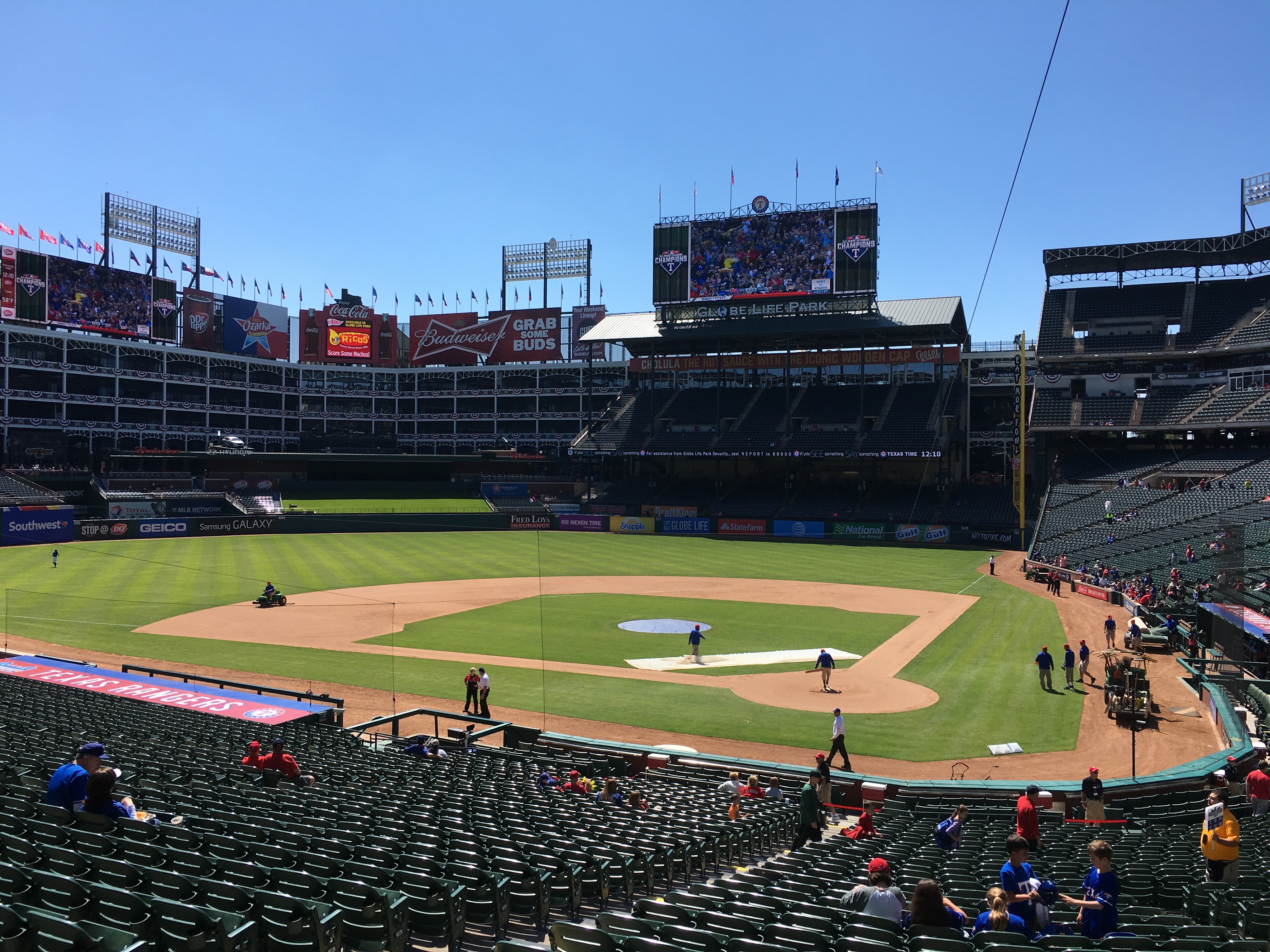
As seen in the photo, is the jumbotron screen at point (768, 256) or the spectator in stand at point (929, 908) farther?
the jumbotron screen at point (768, 256)

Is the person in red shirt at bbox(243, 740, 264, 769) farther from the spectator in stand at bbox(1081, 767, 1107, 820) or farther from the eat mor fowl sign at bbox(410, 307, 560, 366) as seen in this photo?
the eat mor fowl sign at bbox(410, 307, 560, 366)

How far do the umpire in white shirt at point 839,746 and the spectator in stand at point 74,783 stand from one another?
1353cm

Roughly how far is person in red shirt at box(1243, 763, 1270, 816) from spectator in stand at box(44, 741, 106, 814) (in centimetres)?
1656

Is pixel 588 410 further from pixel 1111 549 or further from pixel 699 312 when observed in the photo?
pixel 1111 549

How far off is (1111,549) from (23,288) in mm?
91662

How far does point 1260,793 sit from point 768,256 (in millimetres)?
67194

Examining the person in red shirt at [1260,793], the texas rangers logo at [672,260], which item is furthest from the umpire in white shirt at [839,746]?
the texas rangers logo at [672,260]

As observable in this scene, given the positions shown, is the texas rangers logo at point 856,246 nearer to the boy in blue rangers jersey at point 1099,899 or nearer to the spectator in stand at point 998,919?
the boy in blue rangers jersey at point 1099,899

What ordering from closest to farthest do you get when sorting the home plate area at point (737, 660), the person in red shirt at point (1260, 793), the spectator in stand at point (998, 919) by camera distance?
the spectator in stand at point (998, 919) → the person in red shirt at point (1260, 793) → the home plate area at point (737, 660)

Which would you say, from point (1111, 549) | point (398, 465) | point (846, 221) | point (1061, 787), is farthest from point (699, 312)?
point (1061, 787)

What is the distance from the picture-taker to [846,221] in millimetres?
73312

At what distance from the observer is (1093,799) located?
47.3 ft

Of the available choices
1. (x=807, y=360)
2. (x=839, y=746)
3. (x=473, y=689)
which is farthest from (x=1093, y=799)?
(x=807, y=360)

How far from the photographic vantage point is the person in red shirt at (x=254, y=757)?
13297mm
